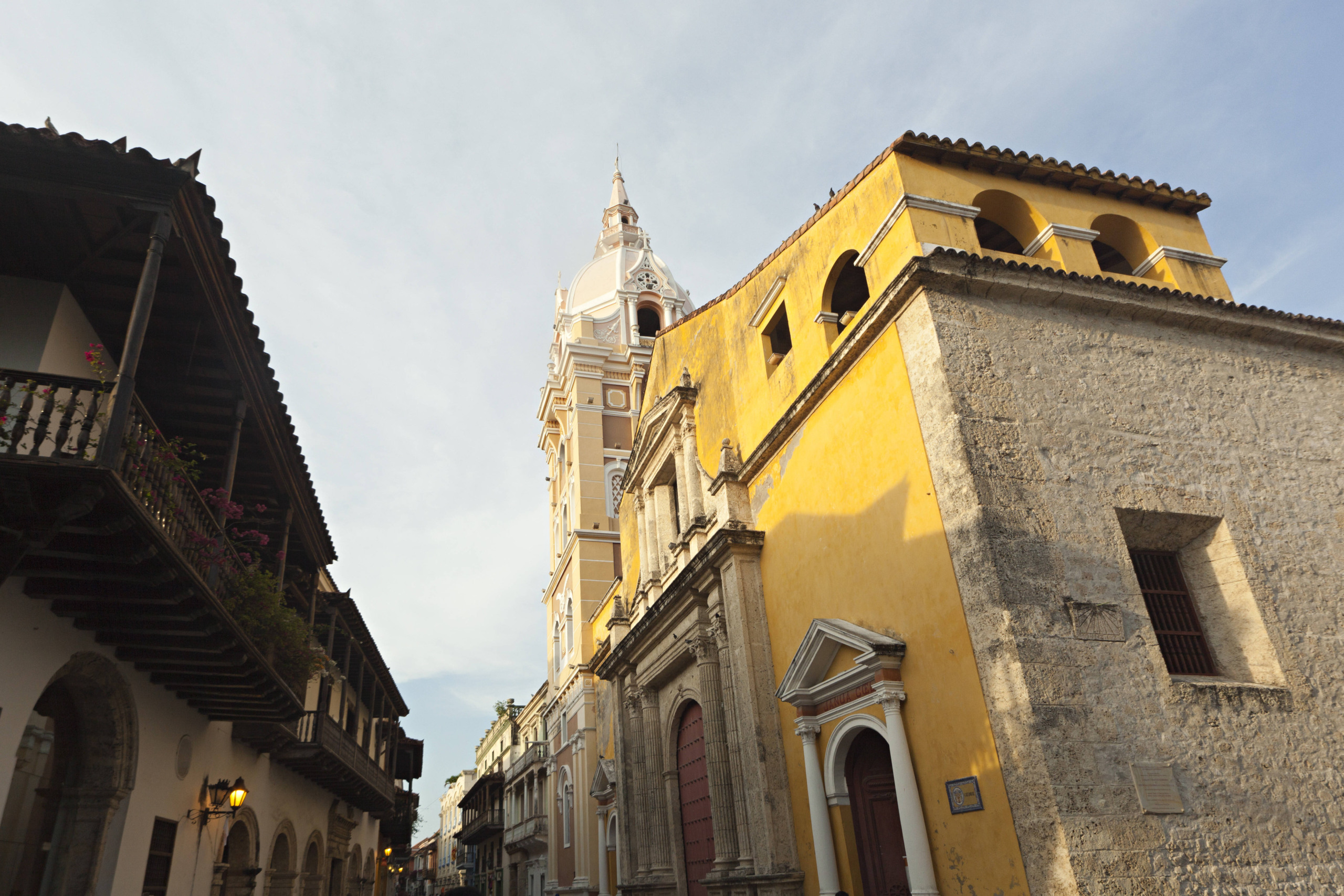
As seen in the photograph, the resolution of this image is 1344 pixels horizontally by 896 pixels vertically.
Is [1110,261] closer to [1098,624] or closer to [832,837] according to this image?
[1098,624]

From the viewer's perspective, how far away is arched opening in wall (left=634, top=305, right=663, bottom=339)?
32.8 m

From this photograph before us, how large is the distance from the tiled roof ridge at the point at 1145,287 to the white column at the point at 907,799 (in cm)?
413

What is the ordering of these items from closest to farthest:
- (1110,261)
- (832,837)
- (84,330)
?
(84,330)
(832,837)
(1110,261)

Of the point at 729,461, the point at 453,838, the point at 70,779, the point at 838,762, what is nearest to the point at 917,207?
the point at 729,461

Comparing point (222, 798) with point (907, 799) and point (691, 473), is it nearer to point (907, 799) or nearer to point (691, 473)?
point (691, 473)

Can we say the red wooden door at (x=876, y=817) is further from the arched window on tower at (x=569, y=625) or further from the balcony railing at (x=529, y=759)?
the balcony railing at (x=529, y=759)

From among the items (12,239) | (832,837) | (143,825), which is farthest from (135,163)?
(832,837)

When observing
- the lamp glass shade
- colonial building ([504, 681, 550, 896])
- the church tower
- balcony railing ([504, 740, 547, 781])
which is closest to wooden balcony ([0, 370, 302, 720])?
the lamp glass shade

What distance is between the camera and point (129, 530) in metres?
5.81

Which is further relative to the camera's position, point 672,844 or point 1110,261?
point 672,844

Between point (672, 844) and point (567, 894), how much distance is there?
1138 centimetres

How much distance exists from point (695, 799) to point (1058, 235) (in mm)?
9756

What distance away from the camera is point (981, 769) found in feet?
21.6

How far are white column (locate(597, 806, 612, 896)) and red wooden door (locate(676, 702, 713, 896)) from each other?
5196 mm
